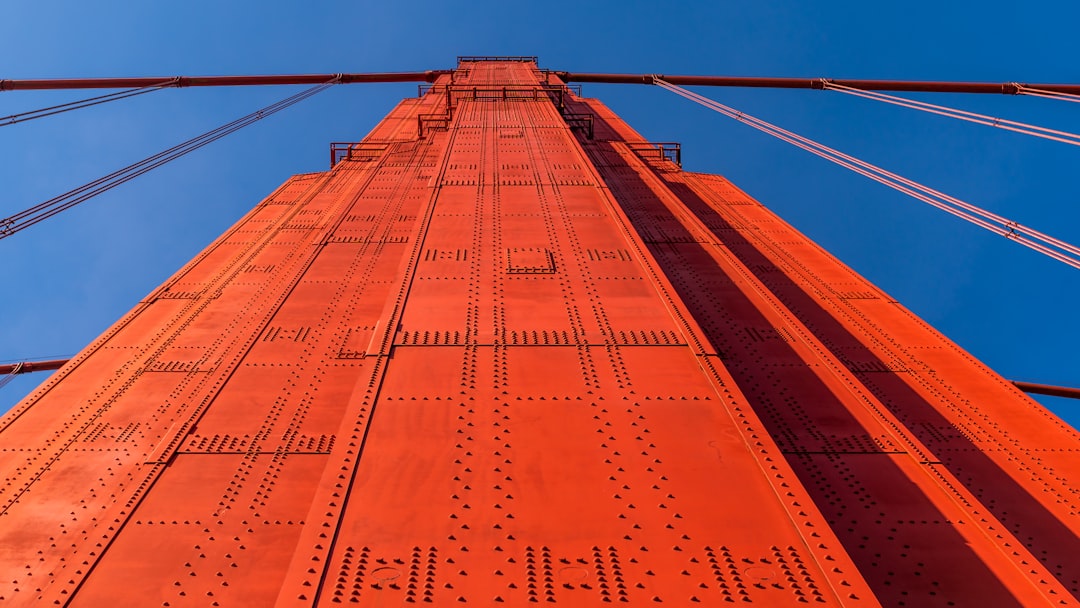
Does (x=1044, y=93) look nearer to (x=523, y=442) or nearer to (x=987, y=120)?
(x=987, y=120)

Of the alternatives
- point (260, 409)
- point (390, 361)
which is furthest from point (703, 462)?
point (260, 409)

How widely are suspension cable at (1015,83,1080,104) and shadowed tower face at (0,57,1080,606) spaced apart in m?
4.31

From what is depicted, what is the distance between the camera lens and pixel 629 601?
11.9ft

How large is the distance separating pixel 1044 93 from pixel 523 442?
39.1 ft

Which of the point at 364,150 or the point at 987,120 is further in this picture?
the point at 364,150

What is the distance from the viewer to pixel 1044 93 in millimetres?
10805

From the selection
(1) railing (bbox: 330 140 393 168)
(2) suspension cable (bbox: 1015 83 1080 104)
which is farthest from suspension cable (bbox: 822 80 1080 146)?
(1) railing (bbox: 330 140 393 168)

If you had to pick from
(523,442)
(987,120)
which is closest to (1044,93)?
(987,120)

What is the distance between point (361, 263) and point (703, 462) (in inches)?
316

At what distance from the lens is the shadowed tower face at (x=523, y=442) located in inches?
158

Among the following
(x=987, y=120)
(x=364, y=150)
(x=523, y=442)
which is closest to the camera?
(x=523, y=442)

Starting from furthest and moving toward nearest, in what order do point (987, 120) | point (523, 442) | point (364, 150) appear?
point (364, 150) → point (987, 120) → point (523, 442)

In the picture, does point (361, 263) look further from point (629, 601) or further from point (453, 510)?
point (629, 601)

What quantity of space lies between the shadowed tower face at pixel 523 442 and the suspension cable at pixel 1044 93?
4.31 meters
